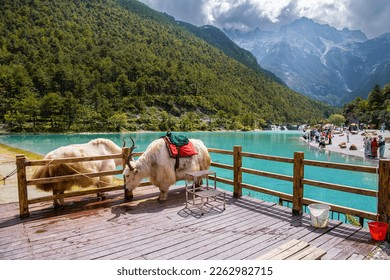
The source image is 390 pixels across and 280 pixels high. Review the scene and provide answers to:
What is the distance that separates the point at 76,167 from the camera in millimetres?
5598

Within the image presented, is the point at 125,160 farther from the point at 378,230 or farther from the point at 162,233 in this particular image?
the point at 378,230

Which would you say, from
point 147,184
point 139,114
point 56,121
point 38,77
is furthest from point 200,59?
point 147,184

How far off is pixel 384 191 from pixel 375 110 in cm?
8112

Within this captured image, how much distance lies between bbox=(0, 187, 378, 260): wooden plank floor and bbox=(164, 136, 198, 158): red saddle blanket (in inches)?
45.1

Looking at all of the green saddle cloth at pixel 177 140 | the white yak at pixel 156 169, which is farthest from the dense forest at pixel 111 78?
the green saddle cloth at pixel 177 140

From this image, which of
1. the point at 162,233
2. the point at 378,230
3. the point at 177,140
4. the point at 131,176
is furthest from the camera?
the point at 177,140

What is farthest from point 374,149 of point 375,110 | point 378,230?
point 375,110

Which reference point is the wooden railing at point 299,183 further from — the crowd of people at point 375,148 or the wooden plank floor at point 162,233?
the crowd of people at point 375,148

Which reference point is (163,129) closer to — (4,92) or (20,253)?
(4,92)

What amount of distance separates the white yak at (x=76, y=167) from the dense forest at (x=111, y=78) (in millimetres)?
58336

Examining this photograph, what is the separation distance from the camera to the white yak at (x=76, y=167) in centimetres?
535

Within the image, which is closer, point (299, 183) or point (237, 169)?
point (299, 183)

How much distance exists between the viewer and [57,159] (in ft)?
16.7
